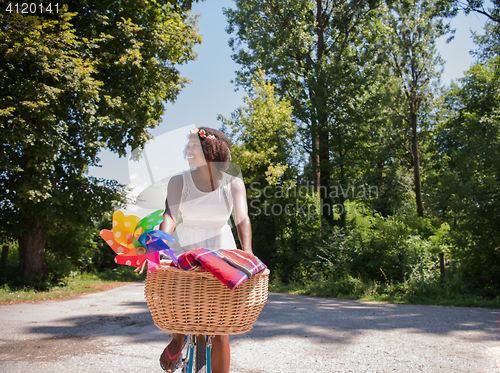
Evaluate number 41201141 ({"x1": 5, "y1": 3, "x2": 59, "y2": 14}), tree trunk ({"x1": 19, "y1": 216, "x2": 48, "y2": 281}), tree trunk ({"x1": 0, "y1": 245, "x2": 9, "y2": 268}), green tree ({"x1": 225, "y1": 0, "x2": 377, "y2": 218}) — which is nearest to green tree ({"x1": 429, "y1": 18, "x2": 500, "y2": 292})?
green tree ({"x1": 225, "y1": 0, "x2": 377, "y2": 218})

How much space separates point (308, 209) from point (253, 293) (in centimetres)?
1569

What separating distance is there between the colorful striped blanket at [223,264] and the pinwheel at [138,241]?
89mm

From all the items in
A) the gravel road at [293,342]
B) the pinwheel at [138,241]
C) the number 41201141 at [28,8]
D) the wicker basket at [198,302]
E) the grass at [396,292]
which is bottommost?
the grass at [396,292]

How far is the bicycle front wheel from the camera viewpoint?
2301 mm

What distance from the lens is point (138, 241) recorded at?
1.80 metres

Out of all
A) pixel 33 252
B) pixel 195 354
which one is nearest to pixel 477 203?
pixel 195 354

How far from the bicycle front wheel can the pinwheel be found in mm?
807

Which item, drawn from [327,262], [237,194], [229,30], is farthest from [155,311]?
[229,30]

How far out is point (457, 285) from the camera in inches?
419

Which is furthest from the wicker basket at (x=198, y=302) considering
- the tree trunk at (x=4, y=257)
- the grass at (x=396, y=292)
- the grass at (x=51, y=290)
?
the tree trunk at (x=4, y=257)

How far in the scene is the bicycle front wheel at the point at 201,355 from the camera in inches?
90.6

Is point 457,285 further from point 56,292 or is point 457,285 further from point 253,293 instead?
point 56,292

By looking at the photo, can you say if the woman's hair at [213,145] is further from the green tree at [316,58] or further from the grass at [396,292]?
the green tree at [316,58]

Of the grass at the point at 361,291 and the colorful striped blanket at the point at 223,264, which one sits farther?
the grass at the point at 361,291
